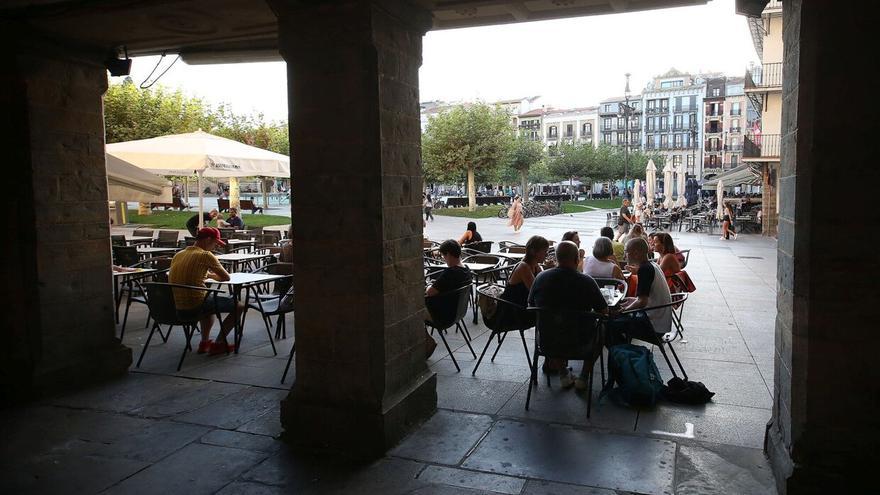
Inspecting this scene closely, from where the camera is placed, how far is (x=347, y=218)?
4.03m

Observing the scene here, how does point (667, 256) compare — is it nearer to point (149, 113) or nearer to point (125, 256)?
point (125, 256)

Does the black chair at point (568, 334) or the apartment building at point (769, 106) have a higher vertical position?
the apartment building at point (769, 106)

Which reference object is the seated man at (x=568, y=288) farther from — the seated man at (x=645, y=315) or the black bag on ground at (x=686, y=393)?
the black bag on ground at (x=686, y=393)

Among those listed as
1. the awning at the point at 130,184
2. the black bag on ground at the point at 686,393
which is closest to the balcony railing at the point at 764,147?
the black bag on ground at the point at 686,393

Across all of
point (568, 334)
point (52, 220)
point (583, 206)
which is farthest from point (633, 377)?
point (583, 206)

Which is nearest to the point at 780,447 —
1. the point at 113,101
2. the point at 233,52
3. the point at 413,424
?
the point at 413,424

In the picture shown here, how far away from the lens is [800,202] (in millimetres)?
3258

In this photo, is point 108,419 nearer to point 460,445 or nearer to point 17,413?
point 17,413

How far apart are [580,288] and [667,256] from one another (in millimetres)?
2555

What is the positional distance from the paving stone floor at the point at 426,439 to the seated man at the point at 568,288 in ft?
2.62

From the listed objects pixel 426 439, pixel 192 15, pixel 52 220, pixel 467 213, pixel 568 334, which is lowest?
pixel 426 439

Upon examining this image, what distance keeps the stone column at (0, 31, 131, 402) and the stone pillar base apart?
2.51 m

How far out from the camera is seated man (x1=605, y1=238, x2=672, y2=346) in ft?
17.4

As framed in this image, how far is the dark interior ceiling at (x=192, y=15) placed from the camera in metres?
4.67
